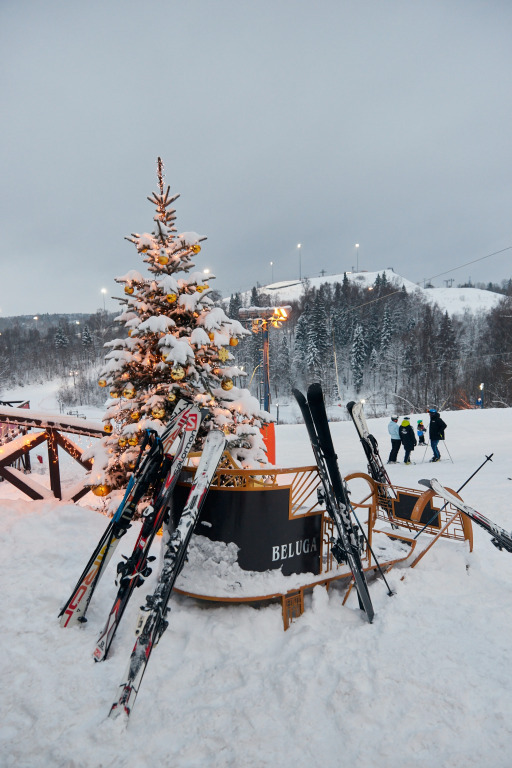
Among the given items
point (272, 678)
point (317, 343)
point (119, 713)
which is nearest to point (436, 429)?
point (272, 678)

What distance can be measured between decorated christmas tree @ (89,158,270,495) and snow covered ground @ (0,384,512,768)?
85.7 inches

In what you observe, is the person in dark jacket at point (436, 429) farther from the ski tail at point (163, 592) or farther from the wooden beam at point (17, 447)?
the wooden beam at point (17, 447)

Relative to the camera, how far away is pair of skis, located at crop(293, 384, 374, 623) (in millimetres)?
4359

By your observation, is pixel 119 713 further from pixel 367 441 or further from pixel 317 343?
pixel 317 343

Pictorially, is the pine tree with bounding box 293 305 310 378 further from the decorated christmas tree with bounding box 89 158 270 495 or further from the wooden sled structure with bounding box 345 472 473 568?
the wooden sled structure with bounding box 345 472 473 568

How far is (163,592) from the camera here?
3594mm

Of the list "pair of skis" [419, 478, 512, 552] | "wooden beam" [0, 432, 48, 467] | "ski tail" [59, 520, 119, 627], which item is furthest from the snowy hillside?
"ski tail" [59, 520, 119, 627]

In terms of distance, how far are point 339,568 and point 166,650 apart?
92.8 inches

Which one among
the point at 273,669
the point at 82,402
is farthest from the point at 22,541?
the point at 82,402

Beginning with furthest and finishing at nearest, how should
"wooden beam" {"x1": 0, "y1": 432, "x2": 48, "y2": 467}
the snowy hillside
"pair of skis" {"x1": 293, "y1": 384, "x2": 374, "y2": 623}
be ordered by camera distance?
the snowy hillside < "wooden beam" {"x1": 0, "y1": 432, "x2": 48, "y2": 467} < "pair of skis" {"x1": 293, "y1": 384, "x2": 374, "y2": 623}

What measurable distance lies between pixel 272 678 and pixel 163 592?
51.2 inches

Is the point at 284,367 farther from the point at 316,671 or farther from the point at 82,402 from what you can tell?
the point at 316,671

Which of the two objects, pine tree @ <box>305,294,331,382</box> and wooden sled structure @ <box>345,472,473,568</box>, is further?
pine tree @ <box>305,294,331,382</box>

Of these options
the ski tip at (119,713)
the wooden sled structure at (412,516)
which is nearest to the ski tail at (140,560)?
the ski tip at (119,713)
